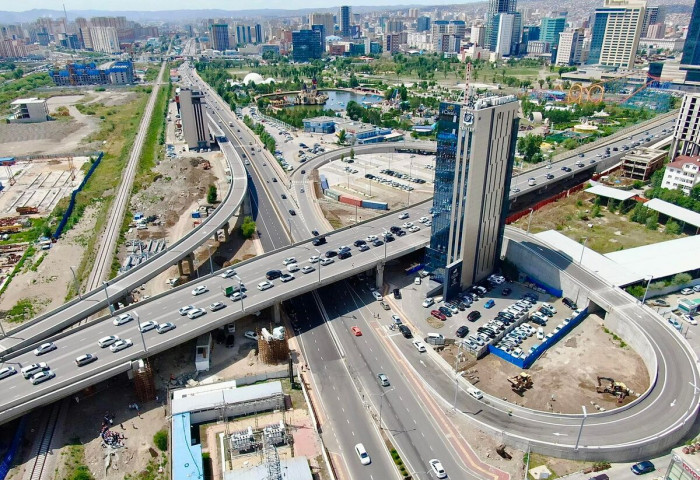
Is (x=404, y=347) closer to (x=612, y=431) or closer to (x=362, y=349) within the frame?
(x=362, y=349)

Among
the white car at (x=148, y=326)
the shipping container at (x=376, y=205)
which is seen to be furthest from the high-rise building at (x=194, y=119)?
the white car at (x=148, y=326)

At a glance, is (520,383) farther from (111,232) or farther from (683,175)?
(111,232)

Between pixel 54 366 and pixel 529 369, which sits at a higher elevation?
pixel 54 366

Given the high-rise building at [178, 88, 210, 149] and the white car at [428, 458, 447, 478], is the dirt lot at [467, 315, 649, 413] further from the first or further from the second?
the high-rise building at [178, 88, 210, 149]

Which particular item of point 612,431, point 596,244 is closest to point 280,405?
point 612,431

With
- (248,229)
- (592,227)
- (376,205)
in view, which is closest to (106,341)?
(248,229)

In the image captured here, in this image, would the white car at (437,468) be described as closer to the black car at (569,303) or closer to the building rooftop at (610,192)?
the black car at (569,303)
